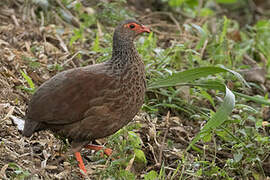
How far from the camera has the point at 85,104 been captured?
3.92 metres

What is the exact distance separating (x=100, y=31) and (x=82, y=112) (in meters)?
2.88

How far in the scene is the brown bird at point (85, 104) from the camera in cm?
393

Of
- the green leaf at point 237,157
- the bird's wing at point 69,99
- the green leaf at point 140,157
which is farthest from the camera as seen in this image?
the green leaf at point 237,157

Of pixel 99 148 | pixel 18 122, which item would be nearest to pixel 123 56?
pixel 99 148

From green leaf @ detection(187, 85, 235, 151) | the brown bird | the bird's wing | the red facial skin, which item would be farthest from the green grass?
the red facial skin

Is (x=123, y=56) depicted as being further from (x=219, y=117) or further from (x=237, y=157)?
(x=237, y=157)

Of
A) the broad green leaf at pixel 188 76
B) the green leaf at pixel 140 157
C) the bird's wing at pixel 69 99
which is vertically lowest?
the green leaf at pixel 140 157

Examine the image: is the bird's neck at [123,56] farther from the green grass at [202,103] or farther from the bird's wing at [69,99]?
the green grass at [202,103]

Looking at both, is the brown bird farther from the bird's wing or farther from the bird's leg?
the bird's leg

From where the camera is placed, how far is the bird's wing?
12.9ft

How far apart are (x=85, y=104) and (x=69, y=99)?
13 centimetres

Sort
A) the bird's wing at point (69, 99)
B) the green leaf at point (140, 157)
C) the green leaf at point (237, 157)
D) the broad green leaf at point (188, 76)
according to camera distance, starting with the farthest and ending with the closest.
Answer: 1. the broad green leaf at point (188, 76)
2. the green leaf at point (237, 157)
3. the green leaf at point (140, 157)
4. the bird's wing at point (69, 99)

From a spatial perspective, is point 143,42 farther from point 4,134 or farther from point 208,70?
point 4,134

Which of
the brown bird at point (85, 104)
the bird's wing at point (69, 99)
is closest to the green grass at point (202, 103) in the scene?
the brown bird at point (85, 104)
